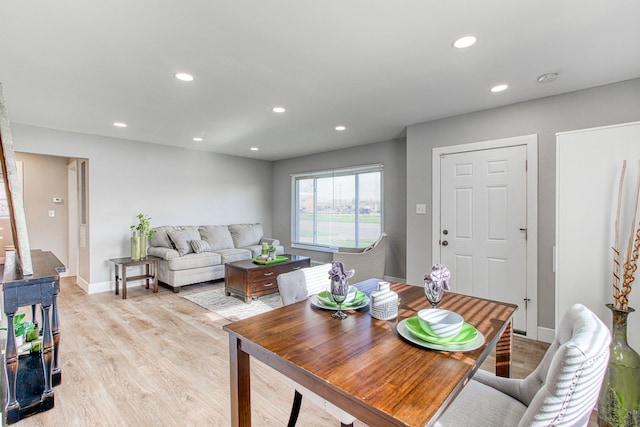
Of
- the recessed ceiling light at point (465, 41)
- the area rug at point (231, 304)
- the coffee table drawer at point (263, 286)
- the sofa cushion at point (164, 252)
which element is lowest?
the area rug at point (231, 304)

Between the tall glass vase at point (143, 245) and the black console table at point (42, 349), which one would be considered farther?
the tall glass vase at point (143, 245)

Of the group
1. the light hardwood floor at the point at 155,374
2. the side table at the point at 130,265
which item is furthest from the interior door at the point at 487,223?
the side table at the point at 130,265

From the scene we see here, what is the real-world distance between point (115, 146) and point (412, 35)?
476cm

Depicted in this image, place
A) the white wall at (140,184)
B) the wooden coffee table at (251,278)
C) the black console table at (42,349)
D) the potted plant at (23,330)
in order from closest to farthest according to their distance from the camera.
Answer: the black console table at (42,349), the potted plant at (23,330), the wooden coffee table at (251,278), the white wall at (140,184)

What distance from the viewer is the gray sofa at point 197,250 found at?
4.58m

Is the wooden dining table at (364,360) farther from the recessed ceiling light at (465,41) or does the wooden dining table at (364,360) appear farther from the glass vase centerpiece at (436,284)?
the recessed ceiling light at (465,41)

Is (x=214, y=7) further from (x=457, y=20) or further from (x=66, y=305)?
(x=66, y=305)

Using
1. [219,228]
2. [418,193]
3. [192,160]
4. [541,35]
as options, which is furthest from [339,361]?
[192,160]

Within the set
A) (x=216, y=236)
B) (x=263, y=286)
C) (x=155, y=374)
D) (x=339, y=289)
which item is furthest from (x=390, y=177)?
(x=155, y=374)

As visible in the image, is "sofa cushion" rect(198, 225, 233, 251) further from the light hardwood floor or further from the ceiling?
the ceiling

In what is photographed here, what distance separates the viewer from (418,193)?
3861 millimetres

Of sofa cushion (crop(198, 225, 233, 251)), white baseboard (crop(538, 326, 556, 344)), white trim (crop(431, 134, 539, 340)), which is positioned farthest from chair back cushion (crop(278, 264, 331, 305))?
sofa cushion (crop(198, 225, 233, 251))

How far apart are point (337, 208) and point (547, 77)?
3.86 m

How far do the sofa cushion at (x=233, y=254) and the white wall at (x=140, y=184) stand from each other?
0.94 meters
